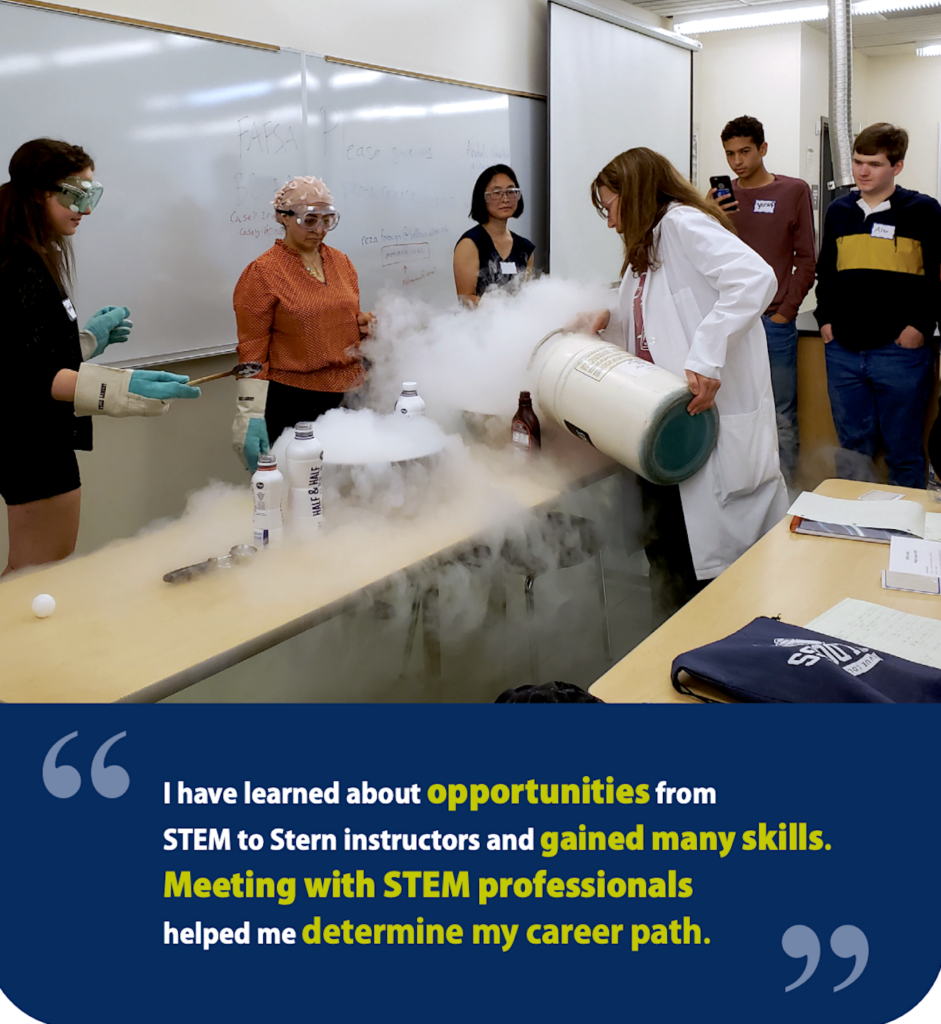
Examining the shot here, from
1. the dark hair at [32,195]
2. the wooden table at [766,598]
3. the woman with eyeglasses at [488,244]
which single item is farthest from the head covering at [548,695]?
the woman with eyeglasses at [488,244]

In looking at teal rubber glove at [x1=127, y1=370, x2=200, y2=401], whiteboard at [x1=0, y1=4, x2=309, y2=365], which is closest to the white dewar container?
teal rubber glove at [x1=127, y1=370, x2=200, y2=401]

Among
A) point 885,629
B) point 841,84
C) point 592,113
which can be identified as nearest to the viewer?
point 885,629

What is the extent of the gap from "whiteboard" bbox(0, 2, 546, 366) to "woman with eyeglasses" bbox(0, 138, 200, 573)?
69cm

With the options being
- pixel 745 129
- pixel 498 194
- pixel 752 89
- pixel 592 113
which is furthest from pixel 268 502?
pixel 752 89

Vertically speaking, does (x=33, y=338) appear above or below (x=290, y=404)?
above

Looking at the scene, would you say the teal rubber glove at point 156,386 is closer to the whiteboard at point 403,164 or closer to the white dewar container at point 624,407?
the white dewar container at point 624,407

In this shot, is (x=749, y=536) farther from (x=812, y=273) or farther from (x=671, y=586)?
(x=812, y=273)

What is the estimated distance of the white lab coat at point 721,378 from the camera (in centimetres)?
218

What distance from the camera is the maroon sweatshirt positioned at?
3.91m

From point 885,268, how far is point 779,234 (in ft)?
2.24

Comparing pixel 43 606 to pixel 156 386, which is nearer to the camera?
pixel 43 606

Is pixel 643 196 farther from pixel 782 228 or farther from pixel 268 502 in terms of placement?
pixel 782 228

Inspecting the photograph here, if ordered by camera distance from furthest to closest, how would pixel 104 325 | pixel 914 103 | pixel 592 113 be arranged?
pixel 914 103 < pixel 592 113 < pixel 104 325

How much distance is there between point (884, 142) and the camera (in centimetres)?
324
